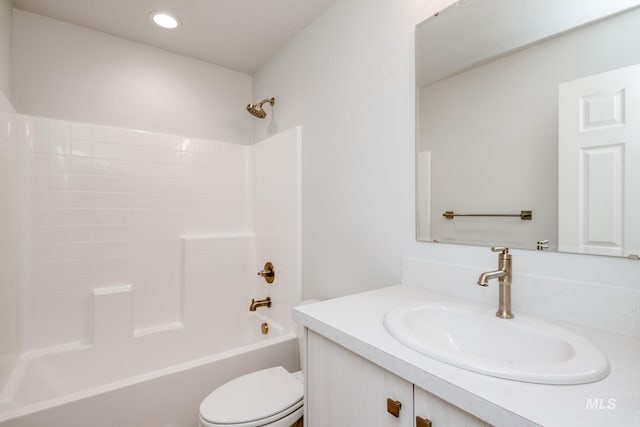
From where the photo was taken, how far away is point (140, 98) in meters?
2.10

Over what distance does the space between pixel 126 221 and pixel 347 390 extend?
6.19 ft

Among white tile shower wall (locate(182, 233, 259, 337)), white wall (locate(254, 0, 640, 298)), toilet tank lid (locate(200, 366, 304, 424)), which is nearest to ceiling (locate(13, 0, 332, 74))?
white wall (locate(254, 0, 640, 298))

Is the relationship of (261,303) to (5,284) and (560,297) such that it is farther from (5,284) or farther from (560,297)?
(560,297)

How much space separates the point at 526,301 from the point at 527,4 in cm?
94

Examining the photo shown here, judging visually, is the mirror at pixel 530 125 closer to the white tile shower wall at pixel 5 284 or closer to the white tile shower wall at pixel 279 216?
the white tile shower wall at pixel 279 216

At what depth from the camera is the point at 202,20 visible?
6.05 ft

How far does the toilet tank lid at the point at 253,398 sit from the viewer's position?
115 cm

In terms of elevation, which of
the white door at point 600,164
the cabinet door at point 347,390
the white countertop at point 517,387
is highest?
the white door at point 600,164

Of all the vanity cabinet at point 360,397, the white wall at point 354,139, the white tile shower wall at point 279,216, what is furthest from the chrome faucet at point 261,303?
the vanity cabinet at point 360,397

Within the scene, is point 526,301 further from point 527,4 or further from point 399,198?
point 527,4

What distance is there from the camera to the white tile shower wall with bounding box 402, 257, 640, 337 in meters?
0.76

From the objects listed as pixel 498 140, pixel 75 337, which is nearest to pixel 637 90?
pixel 498 140

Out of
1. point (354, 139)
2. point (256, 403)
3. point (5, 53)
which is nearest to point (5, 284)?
point (5, 53)

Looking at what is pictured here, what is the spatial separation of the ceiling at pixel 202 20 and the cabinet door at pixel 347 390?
1771mm
